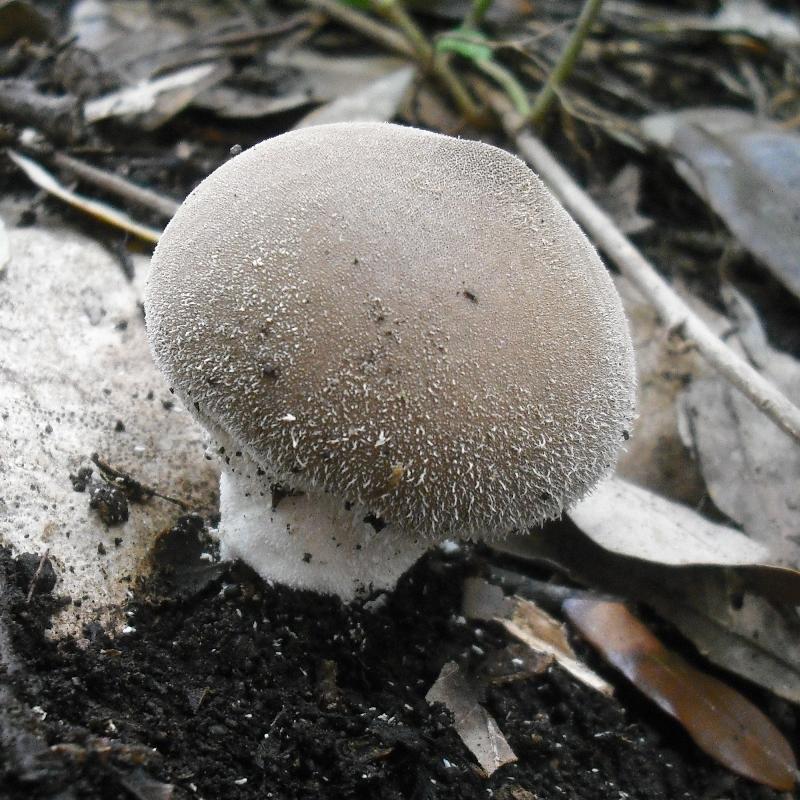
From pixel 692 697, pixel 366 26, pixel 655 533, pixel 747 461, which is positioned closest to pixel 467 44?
pixel 366 26

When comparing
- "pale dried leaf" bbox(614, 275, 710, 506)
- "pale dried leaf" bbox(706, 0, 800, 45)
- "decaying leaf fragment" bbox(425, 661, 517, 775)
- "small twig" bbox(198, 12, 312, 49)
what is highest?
"pale dried leaf" bbox(706, 0, 800, 45)

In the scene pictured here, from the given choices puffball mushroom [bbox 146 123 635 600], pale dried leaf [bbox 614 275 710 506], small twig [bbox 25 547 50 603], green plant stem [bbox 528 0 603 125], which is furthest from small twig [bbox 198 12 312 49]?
small twig [bbox 25 547 50 603]

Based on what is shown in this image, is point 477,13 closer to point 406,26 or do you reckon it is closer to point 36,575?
point 406,26

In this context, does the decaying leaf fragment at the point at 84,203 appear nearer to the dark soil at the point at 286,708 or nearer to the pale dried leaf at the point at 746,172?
the dark soil at the point at 286,708

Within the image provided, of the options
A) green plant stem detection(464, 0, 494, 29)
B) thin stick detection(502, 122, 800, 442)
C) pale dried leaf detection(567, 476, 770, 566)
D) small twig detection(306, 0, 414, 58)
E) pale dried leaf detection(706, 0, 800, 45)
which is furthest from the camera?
pale dried leaf detection(706, 0, 800, 45)

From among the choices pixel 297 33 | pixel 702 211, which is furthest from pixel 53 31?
pixel 702 211

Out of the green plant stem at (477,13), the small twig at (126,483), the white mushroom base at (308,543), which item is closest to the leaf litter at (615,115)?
the green plant stem at (477,13)

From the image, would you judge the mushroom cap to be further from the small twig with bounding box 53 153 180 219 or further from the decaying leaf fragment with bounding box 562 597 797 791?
the small twig with bounding box 53 153 180 219
